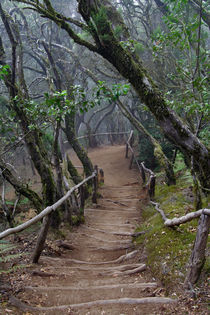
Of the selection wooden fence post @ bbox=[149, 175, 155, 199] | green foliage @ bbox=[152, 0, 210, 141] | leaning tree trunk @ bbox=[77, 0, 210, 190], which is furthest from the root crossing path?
green foliage @ bbox=[152, 0, 210, 141]

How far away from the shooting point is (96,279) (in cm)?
392

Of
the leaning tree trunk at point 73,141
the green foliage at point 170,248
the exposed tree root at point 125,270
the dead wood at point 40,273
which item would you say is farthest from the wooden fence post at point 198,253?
the leaning tree trunk at point 73,141

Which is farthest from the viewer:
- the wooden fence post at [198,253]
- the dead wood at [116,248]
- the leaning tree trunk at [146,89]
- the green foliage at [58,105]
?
the dead wood at [116,248]

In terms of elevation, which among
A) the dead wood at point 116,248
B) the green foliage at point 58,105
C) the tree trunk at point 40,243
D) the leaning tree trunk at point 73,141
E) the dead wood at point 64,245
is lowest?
the dead wood at point 116,248

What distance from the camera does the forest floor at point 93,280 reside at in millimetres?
2783

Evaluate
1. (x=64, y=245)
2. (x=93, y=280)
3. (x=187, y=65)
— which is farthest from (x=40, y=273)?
(x=187, y=65)

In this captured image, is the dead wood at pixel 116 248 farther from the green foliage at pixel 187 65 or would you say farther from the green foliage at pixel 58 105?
the green foliage at pixel 187 65

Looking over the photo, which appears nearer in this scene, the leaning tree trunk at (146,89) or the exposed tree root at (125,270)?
the exposed tree root at (125,270)

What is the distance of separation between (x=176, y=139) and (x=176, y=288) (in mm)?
2651

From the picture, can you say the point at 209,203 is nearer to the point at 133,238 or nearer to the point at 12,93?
the point at 133,238

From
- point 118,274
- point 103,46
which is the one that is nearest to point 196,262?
point 118,274

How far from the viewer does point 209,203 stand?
5.08 metres

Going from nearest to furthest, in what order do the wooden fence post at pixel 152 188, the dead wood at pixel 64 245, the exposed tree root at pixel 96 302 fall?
the exposed tree root at pixel 96 302 < the dead wood at pixel 64 245 < the wooden fence post at pixel 152 188

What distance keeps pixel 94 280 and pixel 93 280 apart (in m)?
0.02
